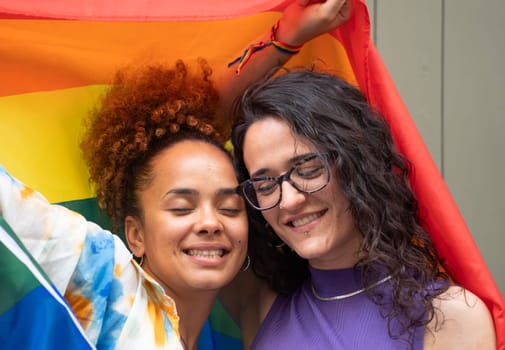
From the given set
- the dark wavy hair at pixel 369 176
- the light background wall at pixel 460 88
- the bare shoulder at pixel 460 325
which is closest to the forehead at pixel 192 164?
the dark wavy hair at pixel 369 176

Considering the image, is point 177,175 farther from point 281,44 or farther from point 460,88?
point 460,88

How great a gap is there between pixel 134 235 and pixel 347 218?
1.82 feet

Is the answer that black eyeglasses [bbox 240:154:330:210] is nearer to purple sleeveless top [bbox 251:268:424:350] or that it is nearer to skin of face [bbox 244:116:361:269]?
skin of face [bbox 244:116:361:269]

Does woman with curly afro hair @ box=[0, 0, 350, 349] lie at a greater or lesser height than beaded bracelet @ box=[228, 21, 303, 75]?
lesser

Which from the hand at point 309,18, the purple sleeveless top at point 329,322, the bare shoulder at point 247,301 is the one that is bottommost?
the bare shoulder at point 247,301

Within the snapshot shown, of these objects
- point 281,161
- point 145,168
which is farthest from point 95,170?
point 281,161

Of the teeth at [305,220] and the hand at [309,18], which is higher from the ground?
the hand at [309,18]

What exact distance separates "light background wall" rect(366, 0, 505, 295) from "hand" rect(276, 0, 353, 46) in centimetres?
72

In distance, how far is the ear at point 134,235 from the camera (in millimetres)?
1876

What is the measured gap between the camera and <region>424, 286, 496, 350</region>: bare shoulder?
64.2 inches

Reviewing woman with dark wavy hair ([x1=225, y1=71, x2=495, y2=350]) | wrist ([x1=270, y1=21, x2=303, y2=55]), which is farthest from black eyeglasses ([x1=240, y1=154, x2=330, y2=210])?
wrist ([x1=270, y1=21, x2=303, y2=55])

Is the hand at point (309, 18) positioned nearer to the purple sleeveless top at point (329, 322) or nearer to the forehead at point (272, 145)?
the forehead at point (272, 145)

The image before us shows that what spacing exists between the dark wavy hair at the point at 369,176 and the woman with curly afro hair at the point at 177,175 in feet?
0.47

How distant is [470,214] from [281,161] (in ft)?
3.85
